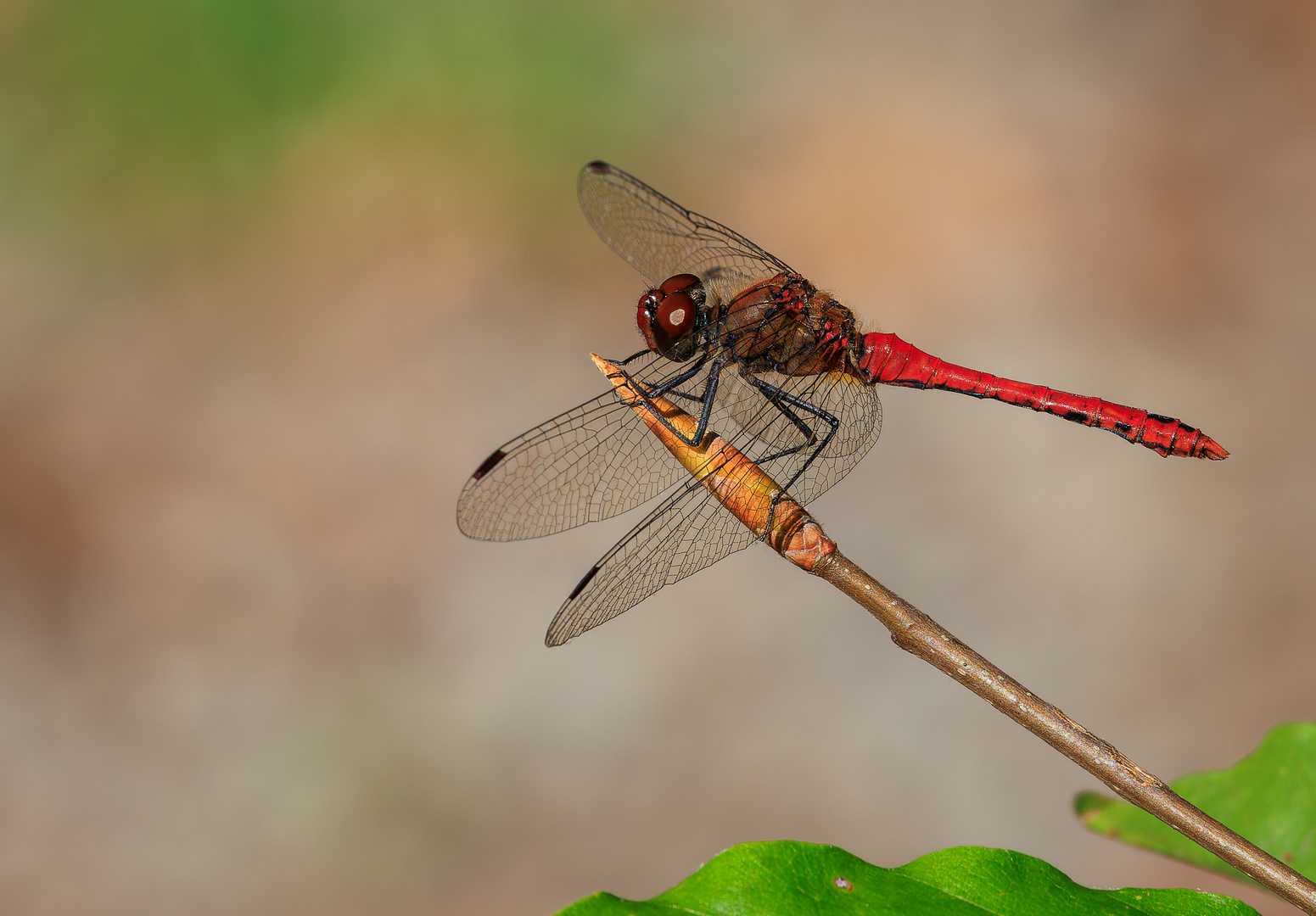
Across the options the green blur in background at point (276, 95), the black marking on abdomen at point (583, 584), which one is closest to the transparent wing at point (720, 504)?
the black marking on abdomen at point (583, 584)

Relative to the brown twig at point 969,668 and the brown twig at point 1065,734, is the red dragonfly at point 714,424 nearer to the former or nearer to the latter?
the brown twig at point 969,668

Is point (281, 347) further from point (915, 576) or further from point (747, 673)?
point (915, 576)

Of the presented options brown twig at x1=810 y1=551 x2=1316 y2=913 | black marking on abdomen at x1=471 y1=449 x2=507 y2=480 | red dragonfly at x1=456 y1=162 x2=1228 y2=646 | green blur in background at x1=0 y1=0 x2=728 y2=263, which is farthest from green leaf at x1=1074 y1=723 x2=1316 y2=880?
green blur in background at x1=0 y1=0 x2=728 y2=263

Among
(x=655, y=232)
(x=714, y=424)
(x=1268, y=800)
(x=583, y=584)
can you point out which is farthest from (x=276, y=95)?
(x=1268, y=800)

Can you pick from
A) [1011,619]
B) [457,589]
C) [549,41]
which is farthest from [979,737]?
[549,41]

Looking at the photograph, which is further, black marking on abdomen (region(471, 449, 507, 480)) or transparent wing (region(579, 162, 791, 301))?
transparent wing (region(579, 162, 791, 301))

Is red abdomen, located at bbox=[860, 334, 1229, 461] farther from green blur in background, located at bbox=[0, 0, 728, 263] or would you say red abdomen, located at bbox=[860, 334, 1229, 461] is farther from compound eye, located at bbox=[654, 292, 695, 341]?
green blur in background, located at bbox=[0, 0, 728, 263]
